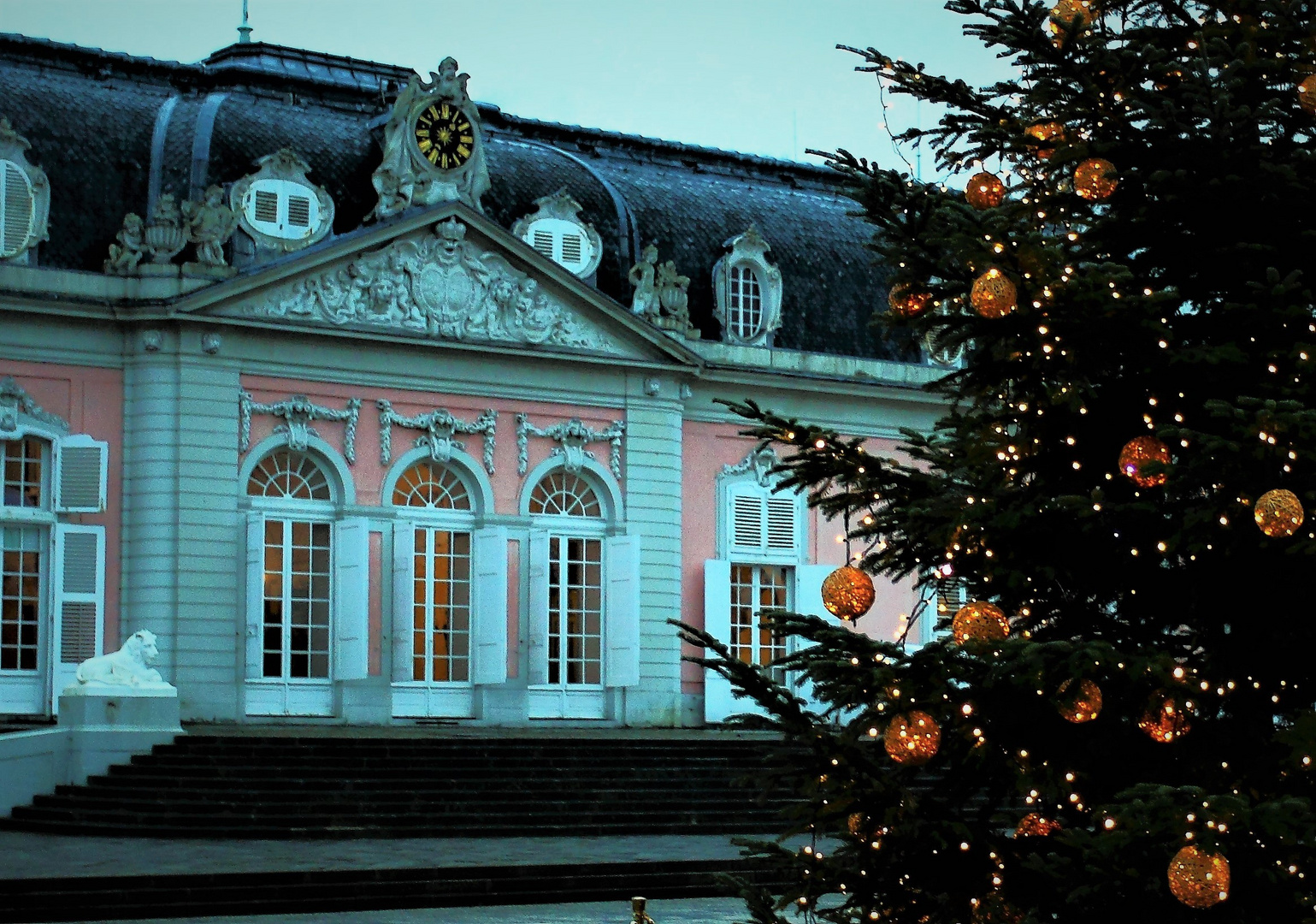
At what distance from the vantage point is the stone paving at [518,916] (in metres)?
13.4

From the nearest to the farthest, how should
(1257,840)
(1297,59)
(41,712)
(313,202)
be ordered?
(1257,840) → (1297,59) → (41,712) → (313,202)

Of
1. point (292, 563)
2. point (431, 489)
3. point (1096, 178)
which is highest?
point (431, 489)

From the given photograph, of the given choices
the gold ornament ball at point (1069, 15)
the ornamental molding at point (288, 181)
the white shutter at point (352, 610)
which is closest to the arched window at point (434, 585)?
the white shutter at point (352, 610)

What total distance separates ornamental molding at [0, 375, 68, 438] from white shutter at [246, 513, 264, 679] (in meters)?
2.27

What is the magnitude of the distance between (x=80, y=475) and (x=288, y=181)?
13.3 feet

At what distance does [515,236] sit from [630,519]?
12.4 ft

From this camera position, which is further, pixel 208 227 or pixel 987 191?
pixel 208 227

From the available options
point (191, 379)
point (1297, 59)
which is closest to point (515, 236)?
point (191, 379)

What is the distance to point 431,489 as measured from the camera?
24.9 metres

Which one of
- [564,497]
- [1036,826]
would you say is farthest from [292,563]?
[1036,826]

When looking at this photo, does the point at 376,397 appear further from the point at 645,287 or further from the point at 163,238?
the point at 645,287

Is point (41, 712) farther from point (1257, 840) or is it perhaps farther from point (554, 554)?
point (1257, 840)

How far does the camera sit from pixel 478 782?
19.3 meters

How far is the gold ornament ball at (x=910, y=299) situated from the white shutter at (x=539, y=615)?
18453mm
